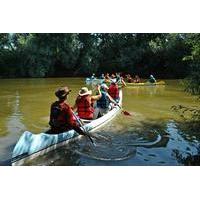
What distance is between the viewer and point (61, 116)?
321 inches

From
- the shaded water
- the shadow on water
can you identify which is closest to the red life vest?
the shaded water

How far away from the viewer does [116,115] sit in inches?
519

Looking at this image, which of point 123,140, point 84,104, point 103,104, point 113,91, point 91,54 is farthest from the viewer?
point 91,54

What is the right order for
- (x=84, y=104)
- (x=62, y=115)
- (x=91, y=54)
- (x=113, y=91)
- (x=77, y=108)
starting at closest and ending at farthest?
1. (x=62, y=115)
2. (x=84, y=104)
3. (x=77, y=108)
4. (x=113, y=91)
5. (x=91, y=54)

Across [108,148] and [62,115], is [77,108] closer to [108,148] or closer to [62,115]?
[108,148]

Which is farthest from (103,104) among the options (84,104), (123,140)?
(123,140)

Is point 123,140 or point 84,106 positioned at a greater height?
point 84,106

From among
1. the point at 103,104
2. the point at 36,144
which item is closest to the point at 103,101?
the point at 103,104

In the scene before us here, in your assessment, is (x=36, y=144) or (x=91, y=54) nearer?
(x=36, y=144)

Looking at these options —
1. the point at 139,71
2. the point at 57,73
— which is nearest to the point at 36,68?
the point at 57,73

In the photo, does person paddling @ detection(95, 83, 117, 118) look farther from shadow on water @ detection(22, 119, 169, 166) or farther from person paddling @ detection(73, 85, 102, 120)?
person paddling @ detection(73, 85, 102, 120)

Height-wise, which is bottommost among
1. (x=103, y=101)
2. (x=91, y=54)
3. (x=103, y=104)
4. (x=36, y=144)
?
(x=36, y=144)

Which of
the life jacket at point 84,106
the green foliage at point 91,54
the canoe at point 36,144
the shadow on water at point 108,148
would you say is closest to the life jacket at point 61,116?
the canoe at point 36,144

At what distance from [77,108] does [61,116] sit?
2141 mm
